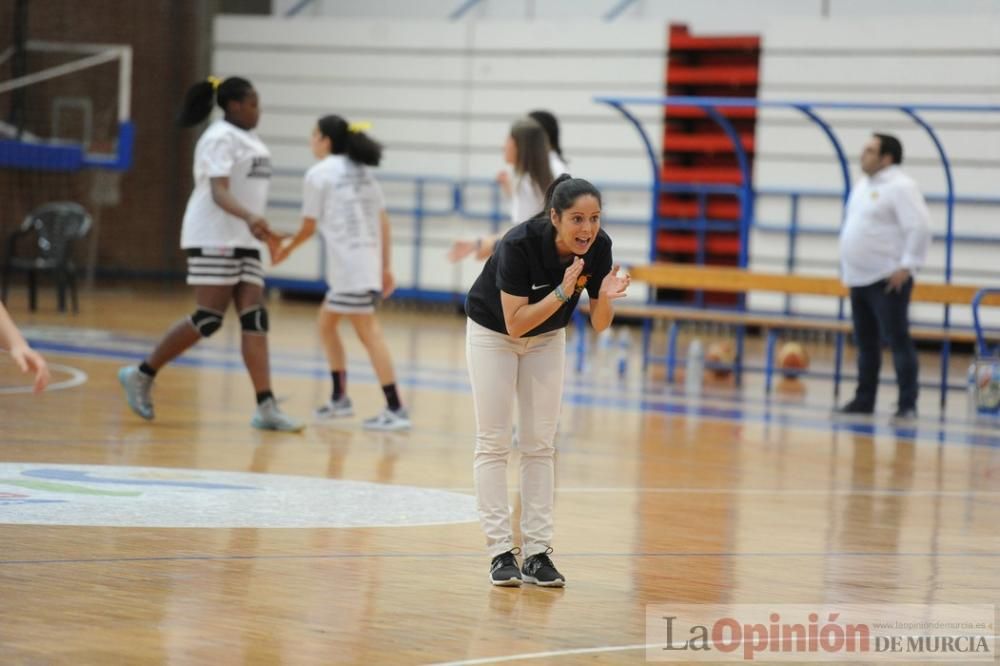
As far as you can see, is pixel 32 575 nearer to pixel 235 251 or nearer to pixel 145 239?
pixel 235 251

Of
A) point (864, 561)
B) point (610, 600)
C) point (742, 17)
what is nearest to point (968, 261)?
point (742, 17)

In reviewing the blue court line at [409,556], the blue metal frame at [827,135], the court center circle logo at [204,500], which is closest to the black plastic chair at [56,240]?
the blue metal frame at [827,135]

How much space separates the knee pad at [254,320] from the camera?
341 inches

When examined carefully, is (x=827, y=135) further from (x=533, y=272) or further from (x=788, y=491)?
(x=533, y=272)

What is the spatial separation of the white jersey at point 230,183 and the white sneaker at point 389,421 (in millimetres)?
1245

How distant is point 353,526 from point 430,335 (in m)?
10.4

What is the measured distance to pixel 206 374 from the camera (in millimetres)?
11531

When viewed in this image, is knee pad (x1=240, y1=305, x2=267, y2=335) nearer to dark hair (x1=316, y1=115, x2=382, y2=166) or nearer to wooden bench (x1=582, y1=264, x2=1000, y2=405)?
dark hair (x1=316, y1=115, x2=382, y2=166)

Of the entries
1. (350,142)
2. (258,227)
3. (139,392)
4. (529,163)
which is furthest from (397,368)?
(529,163)

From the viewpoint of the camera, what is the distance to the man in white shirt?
10641 mm

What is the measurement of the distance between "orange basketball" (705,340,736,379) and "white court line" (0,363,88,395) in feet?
17.1

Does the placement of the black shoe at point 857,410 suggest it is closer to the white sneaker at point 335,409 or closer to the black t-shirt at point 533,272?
the white sneaker at point 335,409

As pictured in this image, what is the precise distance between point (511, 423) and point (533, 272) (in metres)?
0.52

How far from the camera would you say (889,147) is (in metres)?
10.8
